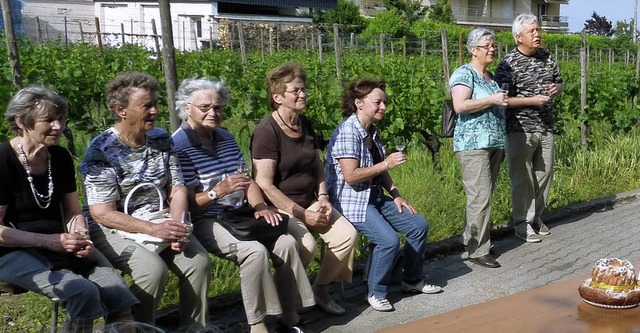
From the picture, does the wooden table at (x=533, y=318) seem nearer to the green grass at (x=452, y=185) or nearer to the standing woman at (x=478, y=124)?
the green grass at (x=452, y=185)

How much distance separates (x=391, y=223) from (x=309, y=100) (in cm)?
304

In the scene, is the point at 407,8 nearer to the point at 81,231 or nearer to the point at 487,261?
the point at 487,261

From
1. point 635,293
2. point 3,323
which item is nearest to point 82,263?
point 3,323

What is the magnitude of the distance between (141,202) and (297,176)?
1.05 m

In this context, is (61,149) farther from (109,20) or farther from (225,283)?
(109,20)

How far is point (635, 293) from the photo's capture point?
3123 mm

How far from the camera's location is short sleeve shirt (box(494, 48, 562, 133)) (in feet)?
21.4

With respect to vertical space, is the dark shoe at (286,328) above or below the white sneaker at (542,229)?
above

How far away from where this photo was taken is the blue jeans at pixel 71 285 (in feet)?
Result: 12.3

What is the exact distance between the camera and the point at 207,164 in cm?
474

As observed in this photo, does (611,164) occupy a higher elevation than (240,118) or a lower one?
lower

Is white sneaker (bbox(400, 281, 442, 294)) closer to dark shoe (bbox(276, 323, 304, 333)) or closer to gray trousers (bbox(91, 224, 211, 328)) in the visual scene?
dark shoe (bbox(276, 323, 304, 333))

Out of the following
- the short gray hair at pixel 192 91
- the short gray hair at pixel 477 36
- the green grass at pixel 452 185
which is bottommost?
the green grass at pixel 452 185

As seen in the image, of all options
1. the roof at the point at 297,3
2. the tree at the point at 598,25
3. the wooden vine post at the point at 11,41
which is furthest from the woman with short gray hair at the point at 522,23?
the tree at the point at 598,25
